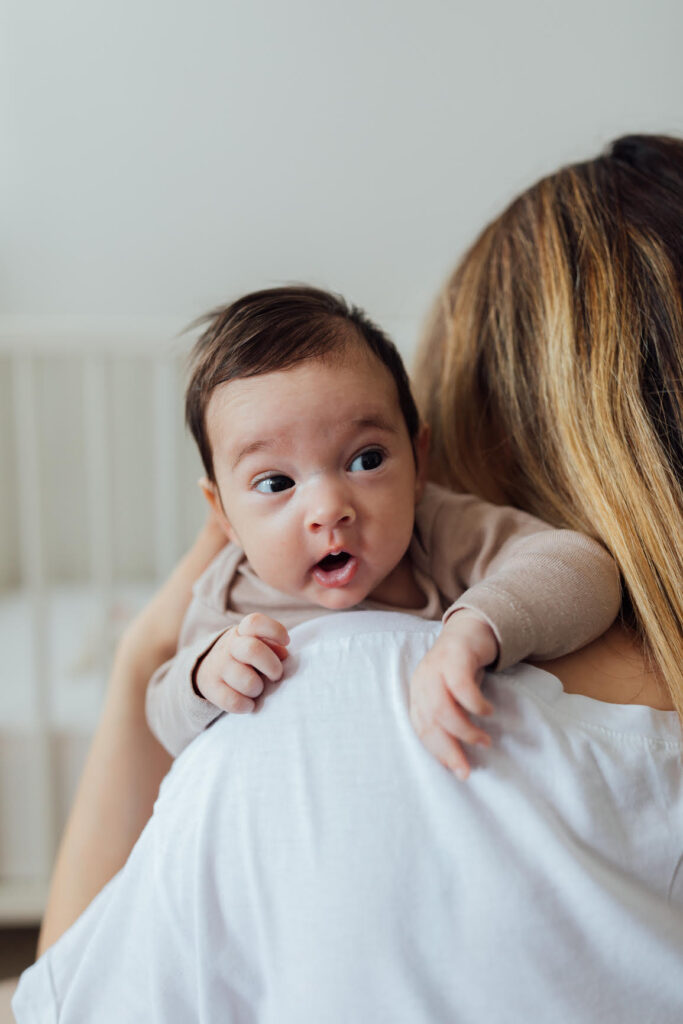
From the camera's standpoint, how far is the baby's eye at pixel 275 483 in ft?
2.38

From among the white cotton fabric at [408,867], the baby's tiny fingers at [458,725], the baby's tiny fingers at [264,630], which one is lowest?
the white cotton fabric at [408,867]

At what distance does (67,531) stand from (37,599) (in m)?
0.76

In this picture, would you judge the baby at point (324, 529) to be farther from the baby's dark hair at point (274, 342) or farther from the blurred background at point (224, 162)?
the blurred background at point (224, 162)

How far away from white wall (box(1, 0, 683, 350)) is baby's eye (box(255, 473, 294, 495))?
1012 millimetres

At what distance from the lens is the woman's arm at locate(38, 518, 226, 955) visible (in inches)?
33.9

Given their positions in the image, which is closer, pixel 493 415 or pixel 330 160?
pixel 493 415

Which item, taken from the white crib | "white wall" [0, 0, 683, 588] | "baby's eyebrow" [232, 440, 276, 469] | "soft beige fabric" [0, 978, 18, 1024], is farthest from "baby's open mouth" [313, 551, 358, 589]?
"white wall" [0, 0, 683, 588]

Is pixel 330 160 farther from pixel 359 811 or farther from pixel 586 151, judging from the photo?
pixel 359 811

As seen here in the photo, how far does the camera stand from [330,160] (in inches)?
73.5

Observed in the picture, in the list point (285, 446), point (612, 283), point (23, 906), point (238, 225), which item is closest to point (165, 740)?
point (285, 446)

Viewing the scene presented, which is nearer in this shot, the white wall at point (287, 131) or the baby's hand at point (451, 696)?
the baby's hand at point (451, 696)

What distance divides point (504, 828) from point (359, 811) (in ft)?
0.27

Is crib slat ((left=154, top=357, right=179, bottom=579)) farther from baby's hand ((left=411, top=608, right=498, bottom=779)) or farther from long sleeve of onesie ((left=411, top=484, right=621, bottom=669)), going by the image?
baby's hand ((left=411, top=608, right=498, bottom=779))

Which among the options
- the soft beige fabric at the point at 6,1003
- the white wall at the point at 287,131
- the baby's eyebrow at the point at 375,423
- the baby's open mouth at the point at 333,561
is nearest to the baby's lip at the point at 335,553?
the baby's open mouth at the point at 333,561
